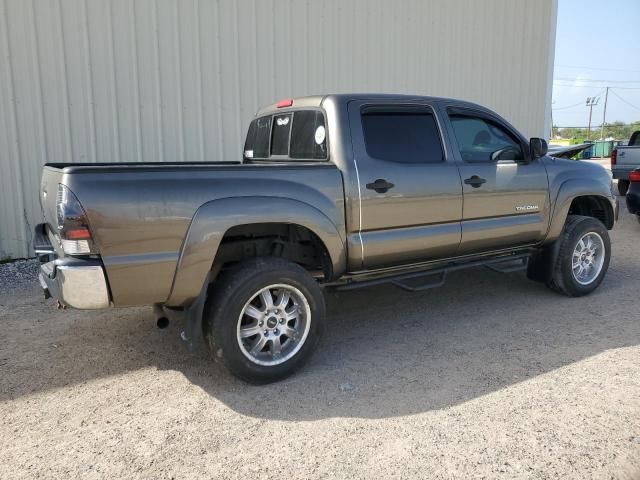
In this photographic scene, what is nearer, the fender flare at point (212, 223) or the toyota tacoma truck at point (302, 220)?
the toyota tacoma truck at point (302, 220)

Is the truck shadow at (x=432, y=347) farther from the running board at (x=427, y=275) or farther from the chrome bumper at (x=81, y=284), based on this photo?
the chrome bumper at (x=81, y=284)

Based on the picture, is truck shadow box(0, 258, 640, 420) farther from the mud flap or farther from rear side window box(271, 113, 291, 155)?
rear side window box(271, 113, 291, 155)

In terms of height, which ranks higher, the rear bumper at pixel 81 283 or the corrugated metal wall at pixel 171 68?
the corrugated metal wall at pixel 171 68

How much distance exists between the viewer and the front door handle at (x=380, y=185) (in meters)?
3.93

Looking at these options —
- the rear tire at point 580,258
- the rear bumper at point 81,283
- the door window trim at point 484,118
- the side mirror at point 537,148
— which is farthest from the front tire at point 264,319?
the rear tire at point 580,258

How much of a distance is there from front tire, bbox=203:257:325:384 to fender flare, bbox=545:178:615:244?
9.11ft

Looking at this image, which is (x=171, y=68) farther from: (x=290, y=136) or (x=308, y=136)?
(x=308, y=136)

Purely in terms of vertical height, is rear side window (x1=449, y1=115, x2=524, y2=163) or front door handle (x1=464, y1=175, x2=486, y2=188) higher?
rear side window (x1=449, y1=115, x2=524, y2=163)

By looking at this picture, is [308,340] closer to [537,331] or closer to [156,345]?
[156,345]

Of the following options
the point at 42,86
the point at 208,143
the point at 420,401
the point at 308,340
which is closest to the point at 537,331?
the point at 420,401

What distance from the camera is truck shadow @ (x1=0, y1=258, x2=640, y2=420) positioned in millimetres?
3439

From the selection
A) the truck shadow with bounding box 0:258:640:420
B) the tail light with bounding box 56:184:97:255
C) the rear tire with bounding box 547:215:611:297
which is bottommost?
the truck shadow with bounding box 0:258:640:420


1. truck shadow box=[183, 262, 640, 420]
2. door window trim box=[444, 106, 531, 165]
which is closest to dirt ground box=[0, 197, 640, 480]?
truck shadow box=[183, 262, 640, 420]

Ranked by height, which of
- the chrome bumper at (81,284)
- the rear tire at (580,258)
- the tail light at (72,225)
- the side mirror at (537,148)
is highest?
the side mirror at (537,148)
